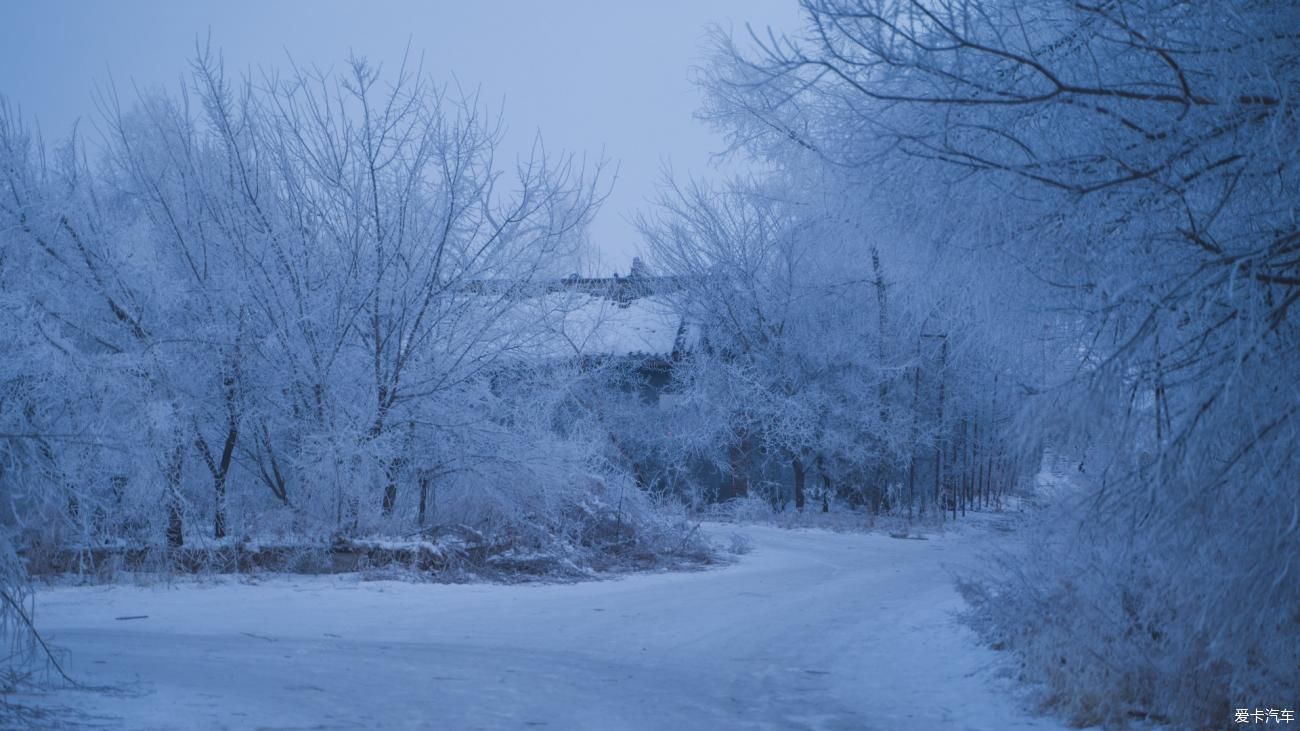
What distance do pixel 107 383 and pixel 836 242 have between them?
23.3 ft

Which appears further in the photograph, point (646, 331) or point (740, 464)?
point (646, 331)

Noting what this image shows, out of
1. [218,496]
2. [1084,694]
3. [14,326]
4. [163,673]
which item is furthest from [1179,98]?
[218,496]

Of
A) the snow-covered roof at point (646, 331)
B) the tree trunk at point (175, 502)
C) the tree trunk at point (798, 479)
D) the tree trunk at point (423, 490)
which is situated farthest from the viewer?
the tree trunk at point (798, 479)

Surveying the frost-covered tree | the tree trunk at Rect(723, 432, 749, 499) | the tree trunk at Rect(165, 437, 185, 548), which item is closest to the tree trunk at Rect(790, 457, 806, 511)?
the tree trunk at Rect(723, 432, 749, 499)

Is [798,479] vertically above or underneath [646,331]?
underneath

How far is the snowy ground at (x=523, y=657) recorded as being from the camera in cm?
523

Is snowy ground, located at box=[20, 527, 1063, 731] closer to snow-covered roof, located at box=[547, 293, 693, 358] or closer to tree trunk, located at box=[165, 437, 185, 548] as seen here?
tree trunk, located at box=[165, 437, 185, 548]

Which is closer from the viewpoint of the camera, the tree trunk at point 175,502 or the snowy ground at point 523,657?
the snowy ground at point 523,657

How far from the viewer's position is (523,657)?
6.82 m

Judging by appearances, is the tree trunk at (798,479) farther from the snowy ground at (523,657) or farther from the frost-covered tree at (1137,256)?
the frost-covered tree at (1137,256)

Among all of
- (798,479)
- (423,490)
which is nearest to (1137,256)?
(423,490)

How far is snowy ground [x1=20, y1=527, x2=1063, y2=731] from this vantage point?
206 inches

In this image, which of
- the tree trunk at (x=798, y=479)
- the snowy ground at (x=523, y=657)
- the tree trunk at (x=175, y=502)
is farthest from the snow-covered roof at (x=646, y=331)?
the snowy ground at (x=523, y=657)

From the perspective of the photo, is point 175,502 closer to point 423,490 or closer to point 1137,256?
point 423,490
